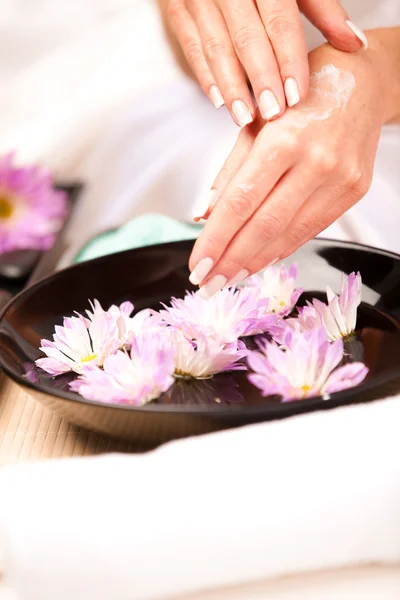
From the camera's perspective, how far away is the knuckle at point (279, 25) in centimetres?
69

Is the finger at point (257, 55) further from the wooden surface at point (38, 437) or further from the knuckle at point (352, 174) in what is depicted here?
the wooden surface at point (38, 437)

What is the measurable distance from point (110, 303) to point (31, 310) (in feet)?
0.29

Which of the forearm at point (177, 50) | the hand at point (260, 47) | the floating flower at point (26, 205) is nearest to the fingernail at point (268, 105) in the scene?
the hand at point (260, 47)

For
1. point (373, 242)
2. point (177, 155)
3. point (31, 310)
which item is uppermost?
point (31, 310)

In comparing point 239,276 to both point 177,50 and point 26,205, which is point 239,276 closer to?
point 26,205

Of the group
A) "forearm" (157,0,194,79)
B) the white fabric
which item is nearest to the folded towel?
the white fabric

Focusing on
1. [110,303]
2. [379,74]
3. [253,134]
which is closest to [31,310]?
[110,303]

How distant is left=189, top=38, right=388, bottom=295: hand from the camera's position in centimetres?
64

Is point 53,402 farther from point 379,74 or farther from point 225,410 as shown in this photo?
point 379,74

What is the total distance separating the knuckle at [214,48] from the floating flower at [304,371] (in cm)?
35

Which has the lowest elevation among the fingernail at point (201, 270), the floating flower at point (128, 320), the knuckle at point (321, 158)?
the floating flower at point (128, 320)

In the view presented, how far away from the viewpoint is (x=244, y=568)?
1.41 feet

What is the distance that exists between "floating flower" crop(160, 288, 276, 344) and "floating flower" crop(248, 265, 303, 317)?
25 mm

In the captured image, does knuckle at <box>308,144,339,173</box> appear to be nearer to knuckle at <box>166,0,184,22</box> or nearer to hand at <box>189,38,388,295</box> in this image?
hand at <box>189,38,388,295</box>
